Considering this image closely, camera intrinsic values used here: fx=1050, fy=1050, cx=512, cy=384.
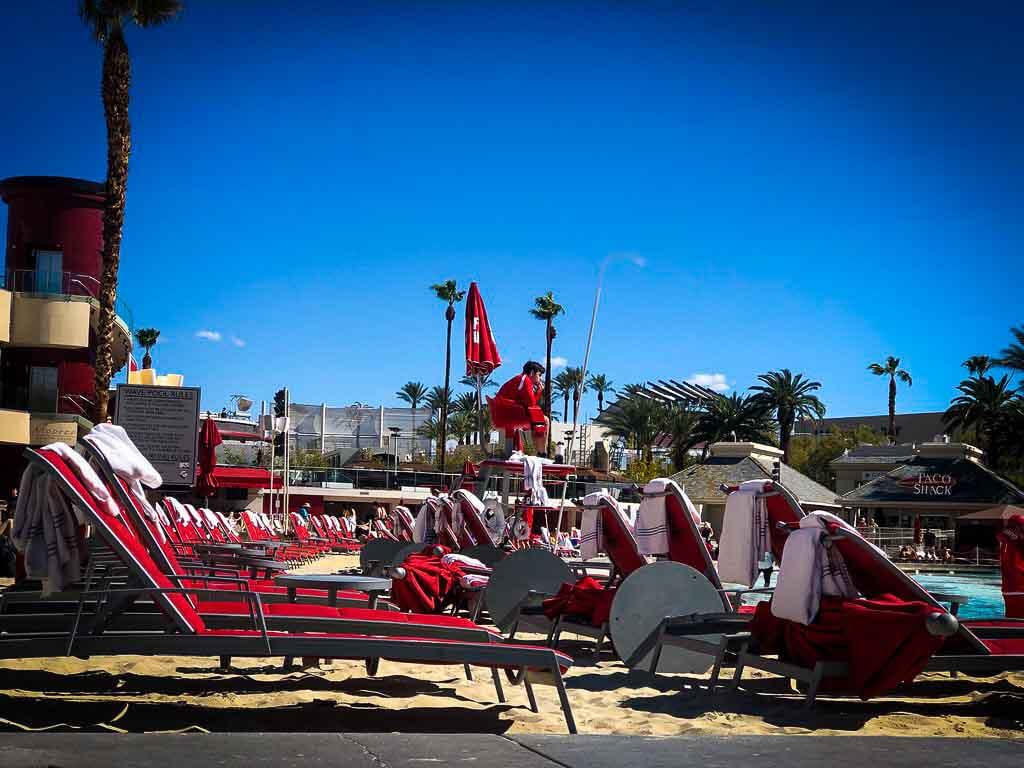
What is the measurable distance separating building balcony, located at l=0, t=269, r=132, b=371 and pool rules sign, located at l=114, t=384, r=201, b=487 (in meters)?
10.2

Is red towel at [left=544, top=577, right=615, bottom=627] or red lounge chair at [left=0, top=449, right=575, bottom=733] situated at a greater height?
red lounge chair at [left=0, top=449, right=575, bottom=733]

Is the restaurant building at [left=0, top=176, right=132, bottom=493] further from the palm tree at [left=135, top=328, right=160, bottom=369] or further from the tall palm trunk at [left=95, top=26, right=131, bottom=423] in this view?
the palm tree at [left=135, top=328, right=160, bottom=369]

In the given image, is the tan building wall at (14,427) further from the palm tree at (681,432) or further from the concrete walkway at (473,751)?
the palm tree at (681,432)

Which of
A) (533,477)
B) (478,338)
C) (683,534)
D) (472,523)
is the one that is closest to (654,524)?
(683,534)

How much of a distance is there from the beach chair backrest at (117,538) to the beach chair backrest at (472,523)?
8.25 meters

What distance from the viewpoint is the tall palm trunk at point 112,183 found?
23.3 m

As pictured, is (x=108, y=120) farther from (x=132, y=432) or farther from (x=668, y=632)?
(x=668, y=632)

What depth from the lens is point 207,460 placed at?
24969 millimetres

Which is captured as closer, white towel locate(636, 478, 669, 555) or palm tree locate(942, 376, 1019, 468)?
white towel locate(636, 478, 669, 555)

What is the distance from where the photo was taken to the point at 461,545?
14219 mm

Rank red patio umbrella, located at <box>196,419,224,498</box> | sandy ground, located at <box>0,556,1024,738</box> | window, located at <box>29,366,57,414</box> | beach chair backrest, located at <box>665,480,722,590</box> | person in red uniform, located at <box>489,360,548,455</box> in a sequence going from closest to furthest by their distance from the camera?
1. sandy ground, located at <box>0,556,1024,738</box>
2. beach chair backrest, located at <box>665,480,722,590</box>
3. person in red uniform, located at <box>489,360,548,455</box>
4. red patio umbrella, located at <box>196,419,224,498</box>
5. window, located at <box>29,366,57,414</box>

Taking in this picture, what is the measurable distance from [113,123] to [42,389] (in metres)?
13.6

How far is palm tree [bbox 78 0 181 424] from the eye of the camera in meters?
23.3

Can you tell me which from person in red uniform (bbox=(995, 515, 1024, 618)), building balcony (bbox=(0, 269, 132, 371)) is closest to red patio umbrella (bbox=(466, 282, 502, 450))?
person in red uniform (bbox=(995, 515, 1024, 618))
